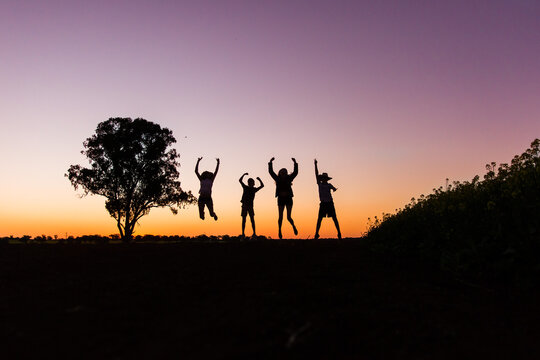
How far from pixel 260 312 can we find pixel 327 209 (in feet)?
32.9

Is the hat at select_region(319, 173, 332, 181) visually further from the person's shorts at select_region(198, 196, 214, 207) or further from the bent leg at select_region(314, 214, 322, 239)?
the person's shorts at select_region(198, 196, 214, 207)

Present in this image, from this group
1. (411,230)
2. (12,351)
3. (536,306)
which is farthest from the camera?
(411,230)

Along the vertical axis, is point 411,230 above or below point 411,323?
above

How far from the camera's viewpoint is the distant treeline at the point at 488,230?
6.87m

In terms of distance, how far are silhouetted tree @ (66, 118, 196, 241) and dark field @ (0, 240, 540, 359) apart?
86.6 ft

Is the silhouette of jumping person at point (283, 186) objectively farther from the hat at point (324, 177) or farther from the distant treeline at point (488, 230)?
the distant treeline at point (488, 230)

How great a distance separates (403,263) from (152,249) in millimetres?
5861

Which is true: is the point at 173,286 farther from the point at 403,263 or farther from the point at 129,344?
the point at 403,263

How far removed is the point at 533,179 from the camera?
8094 mm

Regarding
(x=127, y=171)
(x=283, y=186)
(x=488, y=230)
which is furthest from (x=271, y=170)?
(x=127, y=171)

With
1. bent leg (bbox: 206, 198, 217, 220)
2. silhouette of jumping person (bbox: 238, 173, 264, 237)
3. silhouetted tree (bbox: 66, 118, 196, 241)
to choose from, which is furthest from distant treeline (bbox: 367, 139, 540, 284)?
silhouetted tree (bbox: 66, 118, 196, 241)

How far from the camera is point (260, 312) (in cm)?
527

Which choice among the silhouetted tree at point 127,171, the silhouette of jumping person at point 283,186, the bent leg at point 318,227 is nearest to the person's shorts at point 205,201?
the silhouette of jumping person at point 283,186

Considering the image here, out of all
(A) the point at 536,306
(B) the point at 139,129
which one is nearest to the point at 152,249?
(A) the point at 536,306
